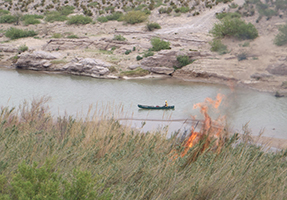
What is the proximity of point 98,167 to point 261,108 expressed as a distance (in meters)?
14.4

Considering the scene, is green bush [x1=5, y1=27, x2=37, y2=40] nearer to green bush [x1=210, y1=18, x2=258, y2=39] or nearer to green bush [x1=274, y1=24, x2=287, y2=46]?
green bush [x1=210, y1=18, x2=258, y2=39]

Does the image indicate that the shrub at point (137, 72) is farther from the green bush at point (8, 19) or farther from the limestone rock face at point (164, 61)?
the green bush at point (8, 19)

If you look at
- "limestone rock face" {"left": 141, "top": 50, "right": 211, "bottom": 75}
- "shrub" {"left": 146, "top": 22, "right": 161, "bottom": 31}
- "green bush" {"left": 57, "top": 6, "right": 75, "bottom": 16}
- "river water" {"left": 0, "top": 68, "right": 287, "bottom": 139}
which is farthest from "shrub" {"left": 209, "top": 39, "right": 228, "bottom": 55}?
"green bush" {"left": 57, "top": 6, "right": 75, "bottom": 16}

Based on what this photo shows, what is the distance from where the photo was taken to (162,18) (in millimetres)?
41000

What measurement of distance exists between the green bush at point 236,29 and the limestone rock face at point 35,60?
600 inches

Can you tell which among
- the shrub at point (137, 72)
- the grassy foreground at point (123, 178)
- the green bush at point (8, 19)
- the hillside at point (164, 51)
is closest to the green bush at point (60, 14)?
the hillside at point (164, 51)

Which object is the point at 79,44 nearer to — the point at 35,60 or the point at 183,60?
the point at 35,60

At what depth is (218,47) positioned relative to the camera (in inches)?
1083

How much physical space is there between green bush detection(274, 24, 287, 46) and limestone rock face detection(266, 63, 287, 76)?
156 inches

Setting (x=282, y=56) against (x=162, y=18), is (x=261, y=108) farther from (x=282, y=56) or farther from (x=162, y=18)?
(x=162, y=18)

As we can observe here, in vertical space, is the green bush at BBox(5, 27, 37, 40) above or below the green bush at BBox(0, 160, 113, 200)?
below

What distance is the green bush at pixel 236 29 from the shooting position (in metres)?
17.8

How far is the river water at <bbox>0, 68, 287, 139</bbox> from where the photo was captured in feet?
48.3

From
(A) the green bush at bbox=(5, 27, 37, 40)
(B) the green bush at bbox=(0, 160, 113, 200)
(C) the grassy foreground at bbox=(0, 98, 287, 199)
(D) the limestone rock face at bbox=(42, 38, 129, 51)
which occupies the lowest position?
(D) the limestone rock face at bbox=(42, 38, 129, 51)
